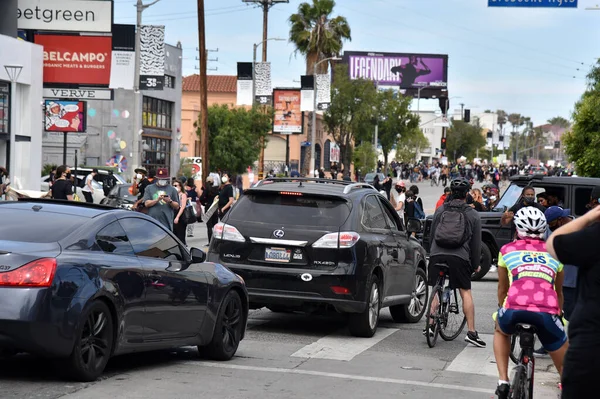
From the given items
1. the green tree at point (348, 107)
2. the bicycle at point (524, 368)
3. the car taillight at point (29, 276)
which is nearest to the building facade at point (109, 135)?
the green tree at point (348, 107)

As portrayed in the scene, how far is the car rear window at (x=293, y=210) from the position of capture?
12109mm

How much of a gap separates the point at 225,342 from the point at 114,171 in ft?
101

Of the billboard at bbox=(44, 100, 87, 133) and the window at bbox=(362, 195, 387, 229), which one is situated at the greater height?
the billboard at bbox=(44, 100, 87, 133)

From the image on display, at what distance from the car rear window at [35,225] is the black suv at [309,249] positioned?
357 cm

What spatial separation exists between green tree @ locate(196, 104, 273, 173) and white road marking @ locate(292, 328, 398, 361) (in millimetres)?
61149

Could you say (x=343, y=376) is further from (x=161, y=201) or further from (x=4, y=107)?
(x=4, y=107)

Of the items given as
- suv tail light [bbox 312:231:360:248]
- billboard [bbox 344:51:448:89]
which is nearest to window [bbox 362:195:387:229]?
suv tail light [bbox 312:231:360:248]

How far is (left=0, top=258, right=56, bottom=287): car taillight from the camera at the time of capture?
7.87 meters

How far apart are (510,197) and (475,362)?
409 inches

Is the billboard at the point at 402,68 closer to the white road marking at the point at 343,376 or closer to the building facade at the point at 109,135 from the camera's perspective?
the building facade at the point at 109,135

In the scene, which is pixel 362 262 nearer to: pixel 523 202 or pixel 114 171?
pixel 523 202

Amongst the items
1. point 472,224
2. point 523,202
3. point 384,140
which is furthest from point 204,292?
point 384,140

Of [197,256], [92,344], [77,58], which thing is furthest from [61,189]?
[77,58]

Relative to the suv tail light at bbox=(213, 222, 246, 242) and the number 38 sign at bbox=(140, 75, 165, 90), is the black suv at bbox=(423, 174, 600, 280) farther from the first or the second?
the number 38 sign at bbox=(140, 75, 165, 90)
